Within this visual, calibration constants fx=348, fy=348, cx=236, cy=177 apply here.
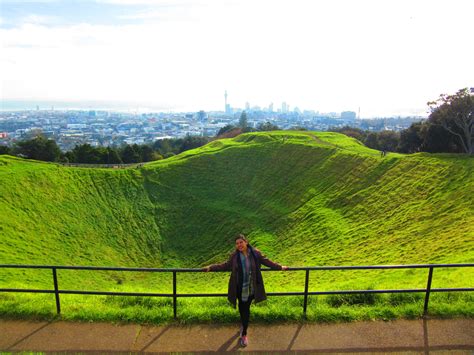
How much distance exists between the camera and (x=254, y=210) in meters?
32.6

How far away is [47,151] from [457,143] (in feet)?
197

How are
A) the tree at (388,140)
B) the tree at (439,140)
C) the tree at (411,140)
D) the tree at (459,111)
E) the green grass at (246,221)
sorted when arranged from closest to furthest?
the green grass at (246,221), the tree at (459,111), the tree at (439,140), the tree at (411,140), the tree at (388,140)

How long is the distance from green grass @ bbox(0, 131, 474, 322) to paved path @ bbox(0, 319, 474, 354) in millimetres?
289

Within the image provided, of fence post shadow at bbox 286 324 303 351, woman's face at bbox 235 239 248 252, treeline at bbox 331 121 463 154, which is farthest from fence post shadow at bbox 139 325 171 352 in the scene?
treeline at bbox 331 121 463 154

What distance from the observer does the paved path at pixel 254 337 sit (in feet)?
18.9

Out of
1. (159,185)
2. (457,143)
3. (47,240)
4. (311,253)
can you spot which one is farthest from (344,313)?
(457,143)

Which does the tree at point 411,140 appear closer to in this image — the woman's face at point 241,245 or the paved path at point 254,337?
the paved path at point 254,337

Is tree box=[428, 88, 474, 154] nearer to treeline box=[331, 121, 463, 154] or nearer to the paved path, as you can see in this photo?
treeline box=[331, 121, 463, 154]

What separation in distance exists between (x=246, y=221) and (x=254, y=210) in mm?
2213

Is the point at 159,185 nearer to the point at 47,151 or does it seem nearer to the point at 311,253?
the point at 311,253

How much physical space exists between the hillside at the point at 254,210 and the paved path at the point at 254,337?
6229 millimetres

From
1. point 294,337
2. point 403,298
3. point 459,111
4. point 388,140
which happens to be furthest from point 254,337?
point 388,140

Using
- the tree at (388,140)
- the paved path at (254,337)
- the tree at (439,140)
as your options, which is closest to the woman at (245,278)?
the paved path at (254,337)

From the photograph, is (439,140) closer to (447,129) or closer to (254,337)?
(447,129)
